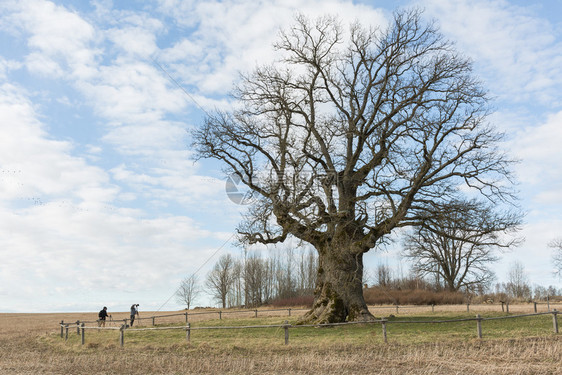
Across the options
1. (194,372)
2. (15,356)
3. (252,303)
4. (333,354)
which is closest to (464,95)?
(333,354)

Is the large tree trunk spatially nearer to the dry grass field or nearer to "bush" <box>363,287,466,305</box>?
the dry grass field

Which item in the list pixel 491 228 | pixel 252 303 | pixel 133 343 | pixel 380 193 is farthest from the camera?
pixel 252 303

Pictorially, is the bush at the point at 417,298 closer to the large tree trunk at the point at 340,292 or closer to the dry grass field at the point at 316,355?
the large tree trunk at the point at 340,292

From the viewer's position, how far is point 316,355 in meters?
14.4

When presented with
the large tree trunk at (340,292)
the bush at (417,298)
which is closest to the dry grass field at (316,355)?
the large tree trunk at (340,292)

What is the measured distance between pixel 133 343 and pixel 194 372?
7711mm

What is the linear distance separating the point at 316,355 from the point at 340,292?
359 inches

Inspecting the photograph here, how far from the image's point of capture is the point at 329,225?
24.5 m

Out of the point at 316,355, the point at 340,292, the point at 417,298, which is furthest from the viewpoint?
the point at 417,298

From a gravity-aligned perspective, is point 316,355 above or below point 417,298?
above

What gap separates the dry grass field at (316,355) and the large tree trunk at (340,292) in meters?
2.79

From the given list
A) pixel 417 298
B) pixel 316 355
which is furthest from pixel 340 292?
pixel 417 298

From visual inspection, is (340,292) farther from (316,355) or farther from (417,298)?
(417,298)

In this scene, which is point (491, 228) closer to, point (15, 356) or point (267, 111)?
point (267, 111)
